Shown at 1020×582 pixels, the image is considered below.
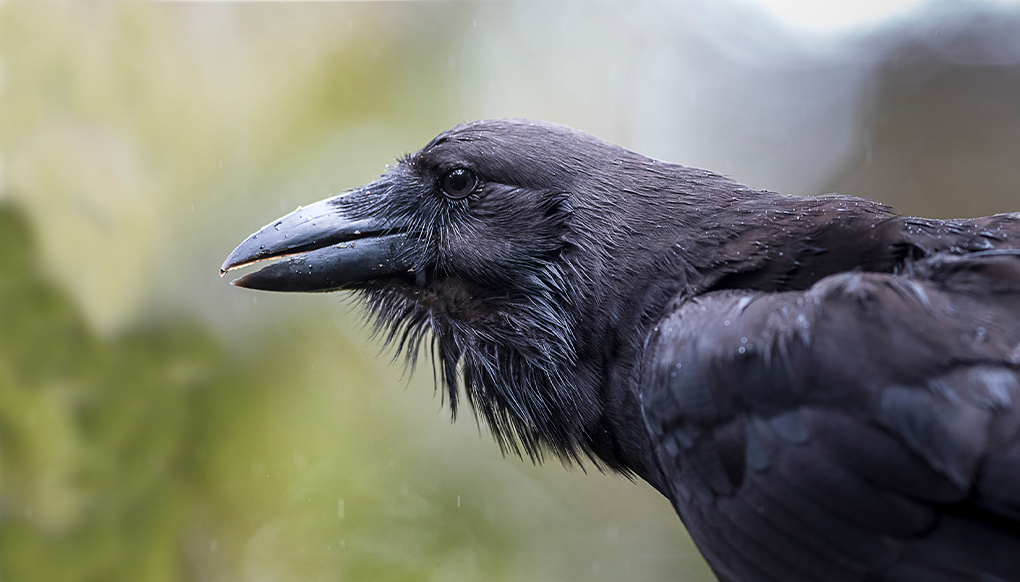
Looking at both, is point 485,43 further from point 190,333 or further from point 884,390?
point 884,390

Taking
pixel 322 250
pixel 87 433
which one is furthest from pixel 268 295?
pixel 322 250

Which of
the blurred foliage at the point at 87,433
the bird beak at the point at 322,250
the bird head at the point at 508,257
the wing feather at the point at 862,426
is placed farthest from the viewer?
the blurred foliage at the point at 87,433

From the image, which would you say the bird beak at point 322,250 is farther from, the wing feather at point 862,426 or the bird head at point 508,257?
the wing feather at point 862,426

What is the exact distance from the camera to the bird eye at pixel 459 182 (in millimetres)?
1875

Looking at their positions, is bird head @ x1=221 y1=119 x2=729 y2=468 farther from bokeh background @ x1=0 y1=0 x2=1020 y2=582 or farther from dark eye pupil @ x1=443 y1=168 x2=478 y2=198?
bokeh background @ x1=0 y1=0 x2=1020 y2=582

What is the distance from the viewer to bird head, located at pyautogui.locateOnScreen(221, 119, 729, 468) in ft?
5.63

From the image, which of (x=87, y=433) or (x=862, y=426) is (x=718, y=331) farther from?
(x=87, y=433)

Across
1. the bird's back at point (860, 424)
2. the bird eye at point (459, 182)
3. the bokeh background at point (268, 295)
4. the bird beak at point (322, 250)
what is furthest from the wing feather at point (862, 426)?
the bokeh background at point (268, 295)

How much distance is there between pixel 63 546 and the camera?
411 centimetres

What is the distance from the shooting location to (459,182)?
6.20ft

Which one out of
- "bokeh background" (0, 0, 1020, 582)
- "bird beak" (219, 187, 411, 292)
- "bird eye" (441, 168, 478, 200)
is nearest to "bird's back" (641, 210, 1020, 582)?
"bird eye" (441, 168, 478, 200)

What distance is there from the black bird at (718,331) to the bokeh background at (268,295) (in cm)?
242

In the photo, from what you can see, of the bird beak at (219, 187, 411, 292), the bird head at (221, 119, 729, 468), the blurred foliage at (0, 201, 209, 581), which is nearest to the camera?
the bird head at (221, 119, 729, 468)

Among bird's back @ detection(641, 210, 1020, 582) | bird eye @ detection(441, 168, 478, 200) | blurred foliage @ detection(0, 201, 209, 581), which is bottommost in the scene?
blurred foliage @ detection(0, 201, 209, 581)
